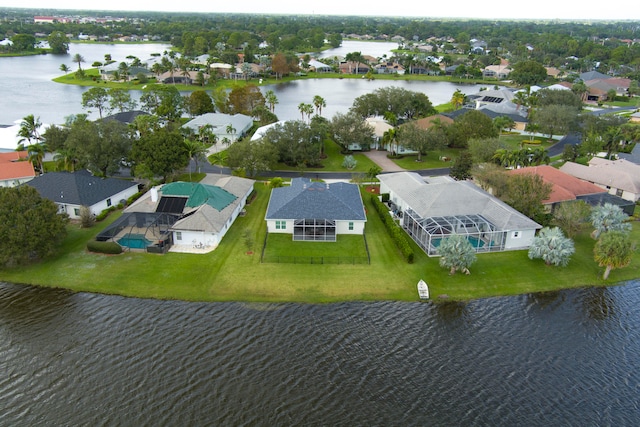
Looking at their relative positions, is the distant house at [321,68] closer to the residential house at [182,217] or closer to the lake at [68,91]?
the lake at [68,91]

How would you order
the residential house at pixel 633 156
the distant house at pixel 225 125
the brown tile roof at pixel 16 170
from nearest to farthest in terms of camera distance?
1. the brown tile roof at pixel 16 170
2. the residential house at pixel 633 156
3. the distant house at pixel 225 125

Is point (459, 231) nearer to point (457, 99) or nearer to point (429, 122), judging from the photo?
point (429, 122)

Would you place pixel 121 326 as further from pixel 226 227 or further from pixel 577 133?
pixel 577 133

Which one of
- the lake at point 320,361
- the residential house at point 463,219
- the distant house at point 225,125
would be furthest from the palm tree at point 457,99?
the lake at point 320,361

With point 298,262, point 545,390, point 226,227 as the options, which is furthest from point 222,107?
point 545,390

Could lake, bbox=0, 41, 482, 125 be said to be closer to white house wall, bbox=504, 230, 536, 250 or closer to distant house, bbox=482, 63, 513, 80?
distant house, bbox=482, 63, 513, 80

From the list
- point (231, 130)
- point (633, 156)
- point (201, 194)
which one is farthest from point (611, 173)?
point (231, 130)
